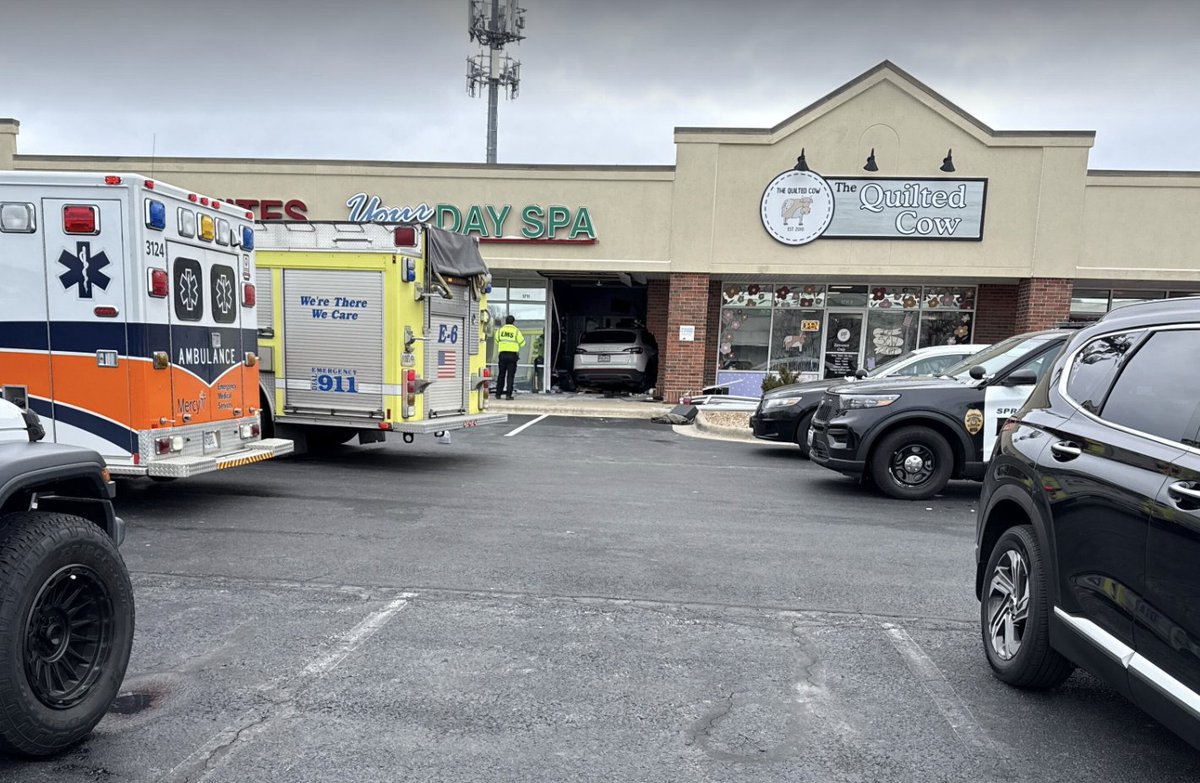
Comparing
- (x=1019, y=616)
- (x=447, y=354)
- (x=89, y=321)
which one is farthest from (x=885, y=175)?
(x=89, y=321)

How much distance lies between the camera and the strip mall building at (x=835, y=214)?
1689 centimetres

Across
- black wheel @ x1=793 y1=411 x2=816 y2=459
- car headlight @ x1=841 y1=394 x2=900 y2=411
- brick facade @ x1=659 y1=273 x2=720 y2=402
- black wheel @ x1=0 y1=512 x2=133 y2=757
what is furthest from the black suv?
brick facade @ x1=659 y1=273 x2=720 y2=402

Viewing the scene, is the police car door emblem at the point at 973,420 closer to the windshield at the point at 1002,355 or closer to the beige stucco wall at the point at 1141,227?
the windshield at the point at 1002,355

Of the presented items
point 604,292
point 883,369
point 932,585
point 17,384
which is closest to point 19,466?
point 17,384

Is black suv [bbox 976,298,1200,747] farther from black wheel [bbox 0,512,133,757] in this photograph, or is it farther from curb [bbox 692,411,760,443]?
curb [bbox 692,411,760,443]

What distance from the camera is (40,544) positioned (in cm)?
281

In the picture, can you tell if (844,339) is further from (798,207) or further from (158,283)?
(158,283)

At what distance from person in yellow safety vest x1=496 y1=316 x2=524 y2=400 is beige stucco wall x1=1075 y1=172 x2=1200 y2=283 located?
1250 centimetres

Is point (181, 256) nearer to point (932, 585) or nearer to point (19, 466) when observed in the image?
point (19, 466)

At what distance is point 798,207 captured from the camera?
17.2 meters

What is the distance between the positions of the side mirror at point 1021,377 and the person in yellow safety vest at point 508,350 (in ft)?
36.5

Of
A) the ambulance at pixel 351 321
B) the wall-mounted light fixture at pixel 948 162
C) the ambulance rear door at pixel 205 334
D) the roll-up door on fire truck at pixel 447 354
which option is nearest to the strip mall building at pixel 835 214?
the wall-mounted light fixture at pixel 948 162

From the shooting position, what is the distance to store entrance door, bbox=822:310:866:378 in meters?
18.7

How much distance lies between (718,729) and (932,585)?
2724 millimetres
